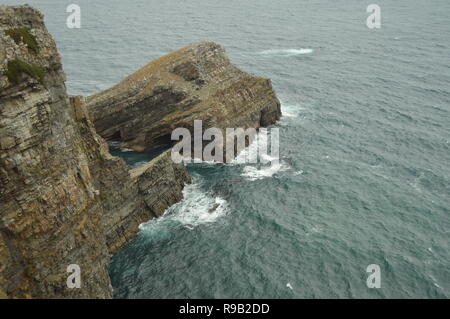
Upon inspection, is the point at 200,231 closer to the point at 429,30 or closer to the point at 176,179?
the point at 176,179

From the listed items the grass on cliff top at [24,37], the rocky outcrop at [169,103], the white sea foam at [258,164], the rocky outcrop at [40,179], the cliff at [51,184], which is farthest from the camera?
the rocky outcrop at [169,103]

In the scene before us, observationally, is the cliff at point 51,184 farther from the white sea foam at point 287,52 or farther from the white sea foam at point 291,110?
the white sea foam at point 287,52

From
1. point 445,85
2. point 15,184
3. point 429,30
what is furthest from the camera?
point 429,30

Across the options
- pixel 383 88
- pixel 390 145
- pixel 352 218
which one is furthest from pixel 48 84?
pixel 383 88

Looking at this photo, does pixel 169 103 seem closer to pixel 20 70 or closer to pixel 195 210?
pixel 195 210

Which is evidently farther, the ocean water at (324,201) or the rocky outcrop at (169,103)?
the rocky outcrop at (169,103)

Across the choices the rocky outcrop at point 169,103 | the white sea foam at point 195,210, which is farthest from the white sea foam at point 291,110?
the white sea foam at point 195,210

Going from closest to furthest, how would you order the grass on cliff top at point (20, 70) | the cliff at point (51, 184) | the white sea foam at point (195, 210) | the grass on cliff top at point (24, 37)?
the grass on cliff top at point (20, 70), the cliff at point (51, 184), the grass on cliff top at point (24, 37), the white sea foam at point (195, 210)
